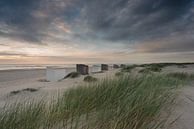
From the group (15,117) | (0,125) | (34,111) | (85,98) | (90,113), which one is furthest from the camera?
(85,98)

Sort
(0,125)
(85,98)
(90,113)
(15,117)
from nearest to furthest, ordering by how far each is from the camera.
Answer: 1. (0,125)
2. (15,117)
3. (90,113)
4. (85,98)

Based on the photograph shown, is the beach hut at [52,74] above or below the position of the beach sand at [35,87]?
above

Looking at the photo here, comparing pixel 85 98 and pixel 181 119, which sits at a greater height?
pixel 85 98

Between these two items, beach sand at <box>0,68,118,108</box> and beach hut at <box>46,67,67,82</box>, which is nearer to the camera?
beach sand at <box>0,68,118,108</box>

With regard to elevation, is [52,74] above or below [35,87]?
above

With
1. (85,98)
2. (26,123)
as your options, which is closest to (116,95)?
(85,98)

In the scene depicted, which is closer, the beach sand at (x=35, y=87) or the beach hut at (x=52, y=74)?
the beach sand at (x=35, y=87)

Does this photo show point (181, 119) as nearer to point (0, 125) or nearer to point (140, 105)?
point (140, 105)

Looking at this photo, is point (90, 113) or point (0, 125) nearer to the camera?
point (0, 125)

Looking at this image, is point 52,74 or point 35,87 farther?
point 52,74

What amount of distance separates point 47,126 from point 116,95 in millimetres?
1494

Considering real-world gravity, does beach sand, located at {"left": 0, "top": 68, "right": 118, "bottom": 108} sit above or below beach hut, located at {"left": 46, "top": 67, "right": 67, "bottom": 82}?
below

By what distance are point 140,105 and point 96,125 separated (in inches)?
28.3

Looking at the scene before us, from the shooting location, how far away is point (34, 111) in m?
2.62
